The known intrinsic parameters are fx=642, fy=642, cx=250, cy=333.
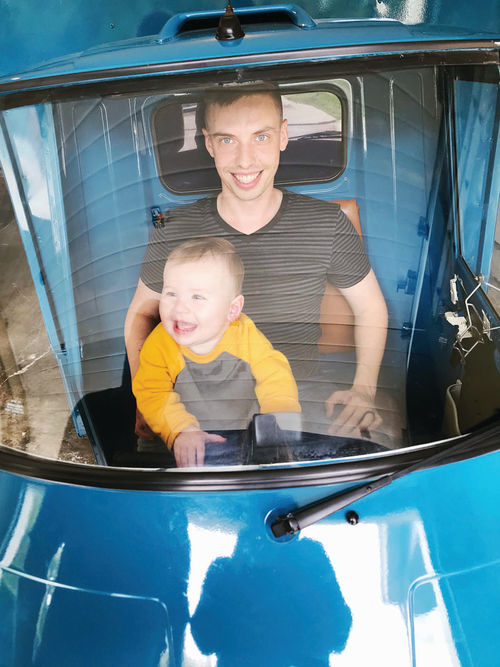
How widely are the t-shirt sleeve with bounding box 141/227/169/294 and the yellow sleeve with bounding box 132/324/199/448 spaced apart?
0.12m

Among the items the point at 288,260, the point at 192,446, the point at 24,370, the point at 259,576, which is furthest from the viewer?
the point at 24,370

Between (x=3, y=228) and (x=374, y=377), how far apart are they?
106cm

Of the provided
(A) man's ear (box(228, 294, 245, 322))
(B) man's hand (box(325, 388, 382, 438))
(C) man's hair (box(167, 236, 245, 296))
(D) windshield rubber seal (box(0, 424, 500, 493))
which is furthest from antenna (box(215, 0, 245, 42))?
(D) windshield rubber seal (box(0, 424, 500, 493))

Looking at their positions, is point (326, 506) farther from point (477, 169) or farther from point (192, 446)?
point (477, 169)

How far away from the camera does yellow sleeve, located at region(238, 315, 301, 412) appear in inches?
58.9

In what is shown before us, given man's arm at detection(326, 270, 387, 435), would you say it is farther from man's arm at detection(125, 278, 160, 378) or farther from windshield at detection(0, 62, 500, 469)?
man's arm at detection(125, 278, 160, 378)

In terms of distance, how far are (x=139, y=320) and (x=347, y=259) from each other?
0.55 metres

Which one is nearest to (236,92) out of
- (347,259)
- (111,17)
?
(347,259)

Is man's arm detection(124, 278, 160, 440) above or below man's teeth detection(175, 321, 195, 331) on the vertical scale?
above

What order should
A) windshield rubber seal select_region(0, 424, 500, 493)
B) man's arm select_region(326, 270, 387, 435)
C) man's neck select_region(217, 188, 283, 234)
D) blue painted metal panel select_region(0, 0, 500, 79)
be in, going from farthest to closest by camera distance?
blue painted metal panel select_region(0, 0, 500, 79) < man's neck select_region(217, 188, 283, 234) < man's arm select_region(326, 270, 387, 435) < windshield rubber seal select_region(0, 424, 500, 493)

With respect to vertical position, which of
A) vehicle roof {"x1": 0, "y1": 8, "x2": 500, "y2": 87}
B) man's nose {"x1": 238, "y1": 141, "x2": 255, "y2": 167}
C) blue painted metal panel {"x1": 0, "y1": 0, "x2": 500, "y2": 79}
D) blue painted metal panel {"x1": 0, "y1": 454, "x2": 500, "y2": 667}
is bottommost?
blue painted metal panel {"x1": 0, "y1": 454, "x2": 500, "y2": 667}

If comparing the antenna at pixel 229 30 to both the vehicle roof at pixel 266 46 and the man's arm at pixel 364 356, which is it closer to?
the vehicle roof at pixel 266 46

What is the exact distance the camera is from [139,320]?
164cm

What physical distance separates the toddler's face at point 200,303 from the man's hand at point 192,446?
197mm
